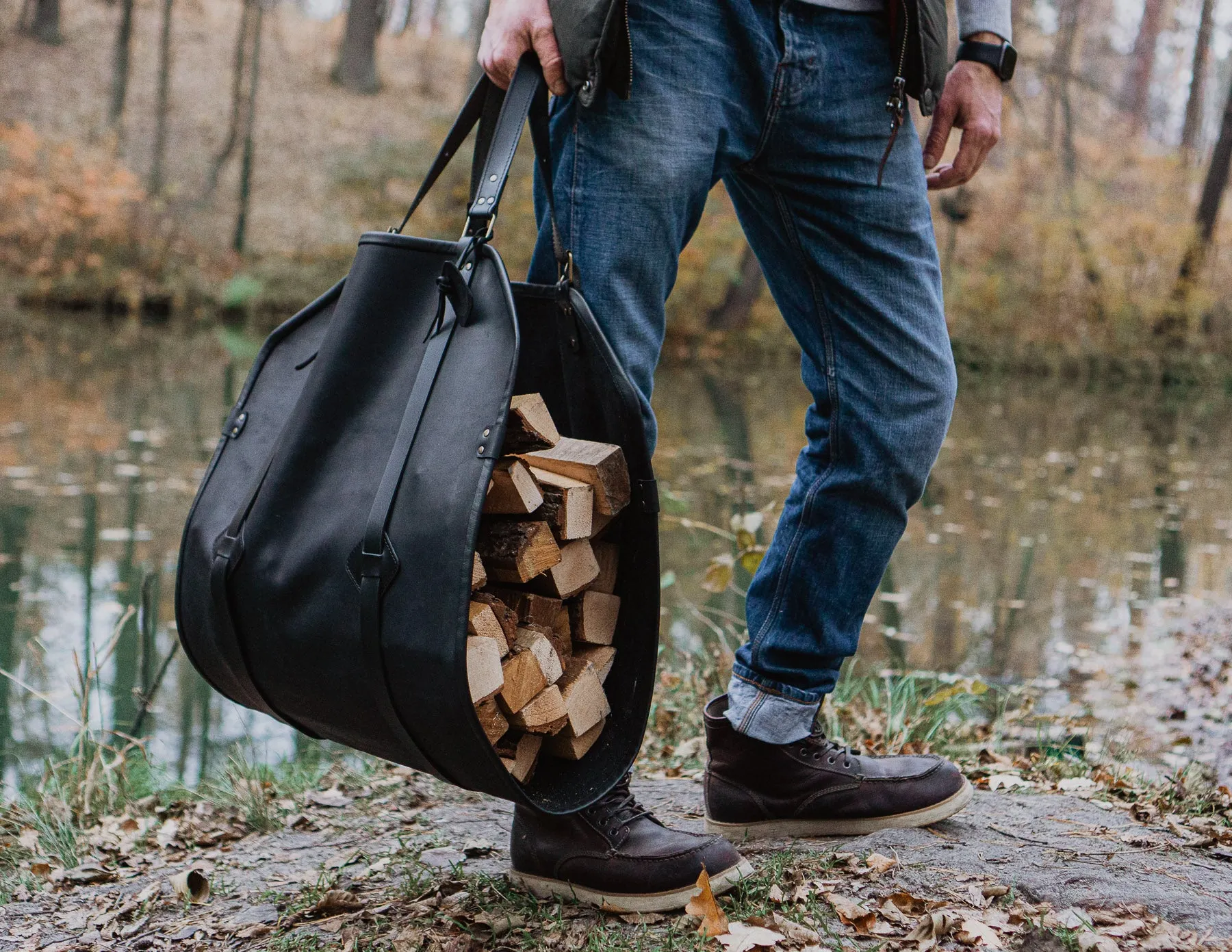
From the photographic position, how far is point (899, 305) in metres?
1.79

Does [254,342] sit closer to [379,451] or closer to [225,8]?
[379,451]

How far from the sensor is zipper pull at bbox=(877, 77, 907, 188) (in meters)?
1.71

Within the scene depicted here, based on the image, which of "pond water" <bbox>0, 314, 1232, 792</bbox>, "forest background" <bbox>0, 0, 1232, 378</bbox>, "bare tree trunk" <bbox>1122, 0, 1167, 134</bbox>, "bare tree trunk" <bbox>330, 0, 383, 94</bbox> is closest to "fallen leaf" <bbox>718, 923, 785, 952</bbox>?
"pond water" <bbox>0, 314, 1232, 792</bbox>

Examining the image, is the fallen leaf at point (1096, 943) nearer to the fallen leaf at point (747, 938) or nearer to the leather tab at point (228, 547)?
the fallen leaf at point (747, 938)

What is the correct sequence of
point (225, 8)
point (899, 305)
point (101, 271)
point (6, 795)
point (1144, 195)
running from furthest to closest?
point (225, 8) < point (1144, 195) < point (101, 271) < point (6, 795) < point (899, 305)

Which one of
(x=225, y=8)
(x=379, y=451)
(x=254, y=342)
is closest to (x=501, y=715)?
(x=379, y=451)

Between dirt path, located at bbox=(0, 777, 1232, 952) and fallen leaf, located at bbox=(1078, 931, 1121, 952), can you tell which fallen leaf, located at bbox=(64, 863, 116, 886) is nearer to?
dirt path, located at bbox=(0, 777, 1232, 952)

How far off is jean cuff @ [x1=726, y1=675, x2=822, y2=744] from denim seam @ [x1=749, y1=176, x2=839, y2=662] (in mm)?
64

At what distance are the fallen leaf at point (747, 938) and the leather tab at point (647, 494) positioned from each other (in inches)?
24.1

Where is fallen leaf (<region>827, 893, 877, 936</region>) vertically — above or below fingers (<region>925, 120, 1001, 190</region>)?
below

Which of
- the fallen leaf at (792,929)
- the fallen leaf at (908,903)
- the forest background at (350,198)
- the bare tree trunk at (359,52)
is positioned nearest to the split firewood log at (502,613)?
the fallen leaf at (792,929)

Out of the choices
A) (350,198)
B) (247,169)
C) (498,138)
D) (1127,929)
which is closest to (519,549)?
(498,138)

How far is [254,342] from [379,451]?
13.2 m

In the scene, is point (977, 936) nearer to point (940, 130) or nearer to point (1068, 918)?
point (1068, 918)
